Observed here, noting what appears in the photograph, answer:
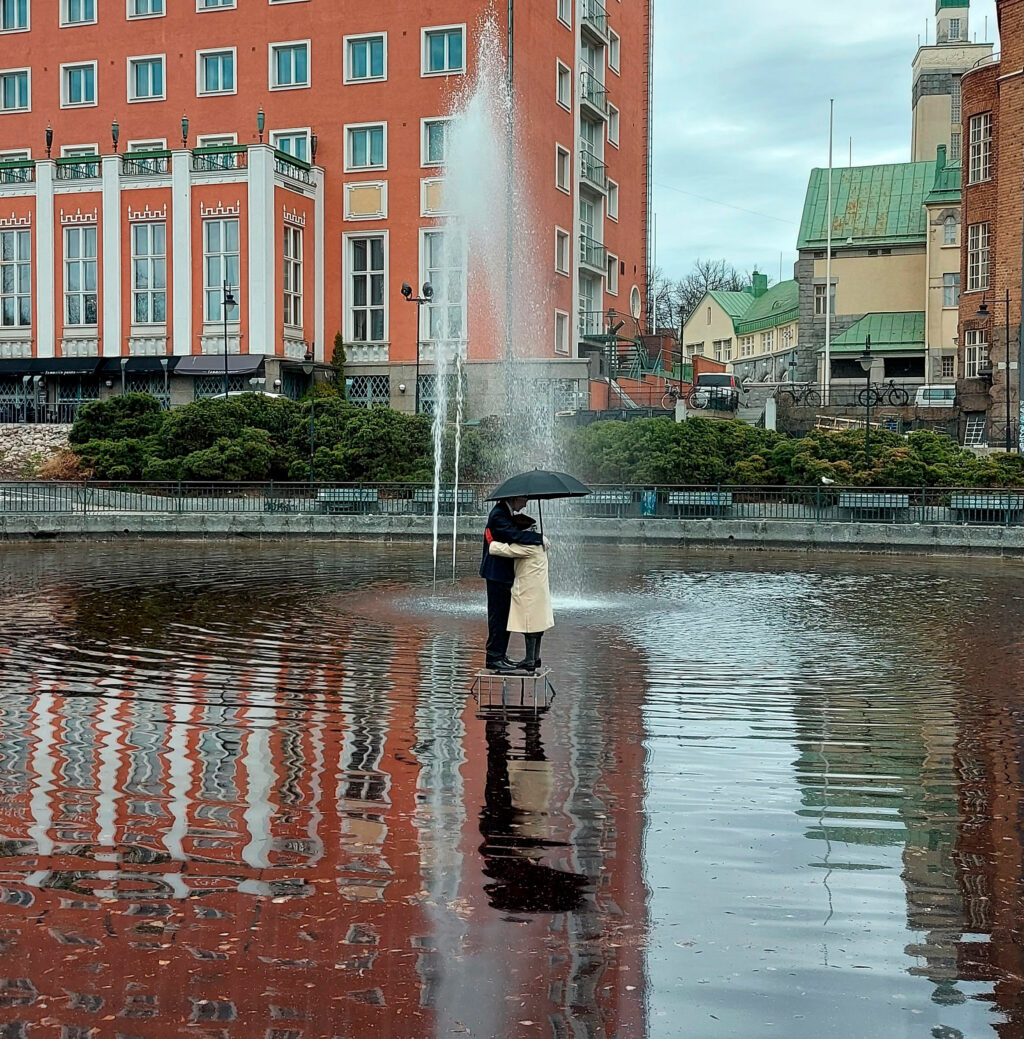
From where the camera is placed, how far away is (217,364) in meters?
48.8

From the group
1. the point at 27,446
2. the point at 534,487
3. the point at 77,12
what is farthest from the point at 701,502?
the point at 77,12

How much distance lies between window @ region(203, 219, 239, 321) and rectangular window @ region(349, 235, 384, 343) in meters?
5.35

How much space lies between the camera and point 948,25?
86.8 m

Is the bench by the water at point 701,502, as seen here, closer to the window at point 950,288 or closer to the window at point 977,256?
the window at point 977,256

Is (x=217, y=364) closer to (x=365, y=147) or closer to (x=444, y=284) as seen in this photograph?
(x=444, y=284)

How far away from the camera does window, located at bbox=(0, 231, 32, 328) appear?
52219mm

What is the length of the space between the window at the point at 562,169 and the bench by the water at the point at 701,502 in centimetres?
2882

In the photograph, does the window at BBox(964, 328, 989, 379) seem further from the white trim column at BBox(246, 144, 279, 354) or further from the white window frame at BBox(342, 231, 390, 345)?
the white trim column at BBox(246, 144, 279, 354)

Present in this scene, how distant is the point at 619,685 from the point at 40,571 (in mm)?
14740

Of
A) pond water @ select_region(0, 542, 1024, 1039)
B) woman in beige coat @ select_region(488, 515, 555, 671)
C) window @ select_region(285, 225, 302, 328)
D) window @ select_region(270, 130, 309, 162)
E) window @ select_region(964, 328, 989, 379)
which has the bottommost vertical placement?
pond water @ select_region(0, 542, 1024, 1039)

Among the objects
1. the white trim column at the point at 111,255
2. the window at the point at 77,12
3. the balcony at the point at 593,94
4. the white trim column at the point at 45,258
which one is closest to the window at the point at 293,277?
the white trim column at the point at 111,255

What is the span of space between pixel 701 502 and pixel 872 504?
3.85 m

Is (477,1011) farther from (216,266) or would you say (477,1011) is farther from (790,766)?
(216,266)

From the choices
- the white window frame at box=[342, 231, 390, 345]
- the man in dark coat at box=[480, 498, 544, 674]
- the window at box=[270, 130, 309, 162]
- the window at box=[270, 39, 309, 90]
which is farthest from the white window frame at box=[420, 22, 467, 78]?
the man in dark coat at box=[480, 498, 544, 674]
